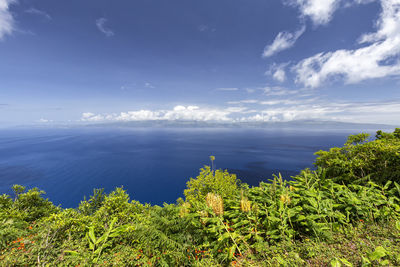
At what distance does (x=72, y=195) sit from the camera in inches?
1897

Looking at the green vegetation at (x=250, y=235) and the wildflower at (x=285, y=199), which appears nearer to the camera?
the green vegetation at (x=250, y=235)

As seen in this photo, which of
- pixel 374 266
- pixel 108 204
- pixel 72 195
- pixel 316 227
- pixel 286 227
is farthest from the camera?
pixel 72 195

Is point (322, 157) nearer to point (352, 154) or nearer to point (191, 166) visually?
point (352, 154)

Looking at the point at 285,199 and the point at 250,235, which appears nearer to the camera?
the point at 250,235

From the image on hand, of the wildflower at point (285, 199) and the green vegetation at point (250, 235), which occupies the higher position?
the wildflower at point (285, 199)

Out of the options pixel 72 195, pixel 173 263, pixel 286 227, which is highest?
pixel 286 227

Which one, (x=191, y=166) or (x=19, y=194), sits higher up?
(x=19, y=194)

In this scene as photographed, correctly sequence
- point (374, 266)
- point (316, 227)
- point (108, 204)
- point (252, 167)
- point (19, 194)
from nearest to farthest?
point (374, 266) < point (316, 227) < point (108, 204) < point (19, 194) < point (252, 167)

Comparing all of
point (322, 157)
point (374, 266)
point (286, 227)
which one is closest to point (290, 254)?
point (286, 227)

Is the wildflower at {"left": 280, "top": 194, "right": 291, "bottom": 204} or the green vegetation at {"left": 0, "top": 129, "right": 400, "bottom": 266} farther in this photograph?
the wildflower at {"left": 280, "top": 194, "right": 291, "bottom": 204}

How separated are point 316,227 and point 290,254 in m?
0.77

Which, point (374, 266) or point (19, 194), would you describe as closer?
point (374, 266)

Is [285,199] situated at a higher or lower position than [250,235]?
higher

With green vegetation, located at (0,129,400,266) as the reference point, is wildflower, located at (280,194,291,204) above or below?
above
